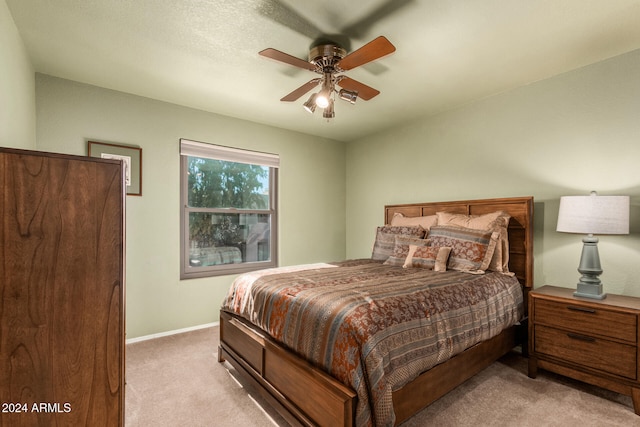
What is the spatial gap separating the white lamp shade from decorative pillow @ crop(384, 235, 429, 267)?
1113mm

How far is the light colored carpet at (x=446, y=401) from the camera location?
72.0 inches

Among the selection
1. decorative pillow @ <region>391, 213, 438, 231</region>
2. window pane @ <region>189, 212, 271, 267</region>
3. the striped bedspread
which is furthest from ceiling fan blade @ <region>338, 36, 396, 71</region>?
window pane @ <region>189, 212, 271, 267</region>

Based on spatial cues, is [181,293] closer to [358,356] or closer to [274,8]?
[358,356]

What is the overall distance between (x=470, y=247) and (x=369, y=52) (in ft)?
5.94

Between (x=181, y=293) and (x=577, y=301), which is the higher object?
(x=577, y=301)

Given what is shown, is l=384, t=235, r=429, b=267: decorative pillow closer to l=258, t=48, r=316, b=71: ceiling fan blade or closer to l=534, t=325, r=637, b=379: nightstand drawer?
l=534, t=325, r=637, b=379: nightstand drawer

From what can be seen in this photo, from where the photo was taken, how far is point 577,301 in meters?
2.13

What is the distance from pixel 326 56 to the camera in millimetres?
2154

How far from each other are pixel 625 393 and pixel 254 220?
3.66 meters

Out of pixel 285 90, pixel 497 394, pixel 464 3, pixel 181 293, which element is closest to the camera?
pixel 464 3

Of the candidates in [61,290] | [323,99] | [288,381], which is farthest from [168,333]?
[323,99]

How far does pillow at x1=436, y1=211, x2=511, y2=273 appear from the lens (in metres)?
2.67

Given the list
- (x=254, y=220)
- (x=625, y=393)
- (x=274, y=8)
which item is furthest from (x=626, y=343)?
(x=254, y=220)

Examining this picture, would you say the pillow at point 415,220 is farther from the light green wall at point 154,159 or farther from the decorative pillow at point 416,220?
the light green wall at point 154,159
